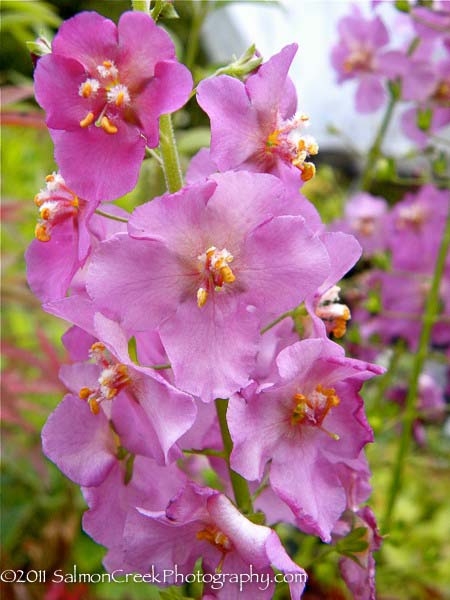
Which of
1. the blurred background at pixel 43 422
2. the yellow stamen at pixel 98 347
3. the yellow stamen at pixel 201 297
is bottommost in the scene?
the blurred background at pixel 43 422

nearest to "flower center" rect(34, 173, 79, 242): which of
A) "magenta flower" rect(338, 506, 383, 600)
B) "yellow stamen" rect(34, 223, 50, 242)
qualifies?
"yellow stamen" rect(34, 223, 50, 242)

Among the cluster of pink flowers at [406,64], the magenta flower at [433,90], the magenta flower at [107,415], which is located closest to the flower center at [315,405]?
the magenta flower at [107,415]

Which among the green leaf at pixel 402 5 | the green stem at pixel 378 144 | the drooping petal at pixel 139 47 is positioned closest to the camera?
the drooping petal at pixel 139 47

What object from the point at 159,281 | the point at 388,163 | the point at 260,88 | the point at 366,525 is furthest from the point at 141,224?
the point at 388,163

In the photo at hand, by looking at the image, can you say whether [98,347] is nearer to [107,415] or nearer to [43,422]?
[107,415]

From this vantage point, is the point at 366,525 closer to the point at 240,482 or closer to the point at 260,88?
the point at 240,482

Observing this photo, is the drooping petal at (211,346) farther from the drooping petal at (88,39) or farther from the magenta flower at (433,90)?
the magenta flower at (433,90)

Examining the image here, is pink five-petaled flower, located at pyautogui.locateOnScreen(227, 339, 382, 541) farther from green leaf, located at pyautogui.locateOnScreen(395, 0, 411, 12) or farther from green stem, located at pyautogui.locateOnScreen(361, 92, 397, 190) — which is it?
green stem, located at pyautogui.locateOnScreen(361, 92, 397, 190)
